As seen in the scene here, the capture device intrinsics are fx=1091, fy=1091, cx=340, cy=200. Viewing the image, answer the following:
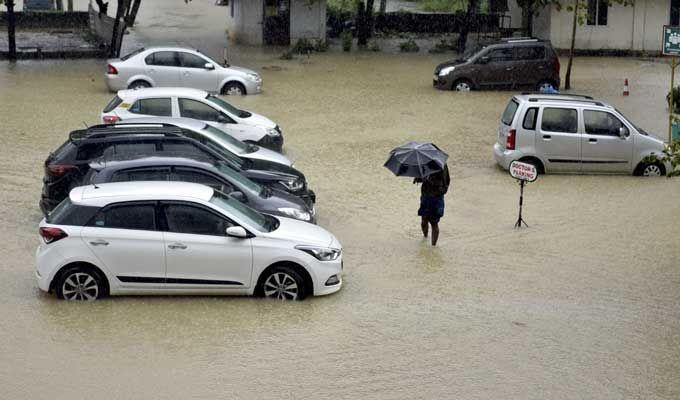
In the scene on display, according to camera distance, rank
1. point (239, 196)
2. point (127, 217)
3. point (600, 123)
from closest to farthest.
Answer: point (127, 217) → point (239, 196) → point (600, 123)

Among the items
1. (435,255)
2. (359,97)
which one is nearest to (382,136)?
(359,97)

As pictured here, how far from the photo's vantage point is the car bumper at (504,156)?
816 inches

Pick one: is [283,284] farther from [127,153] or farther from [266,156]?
[266,156]

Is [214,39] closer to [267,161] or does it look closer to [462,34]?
[462,34]

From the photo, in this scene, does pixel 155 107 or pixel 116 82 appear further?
pixel 116 82

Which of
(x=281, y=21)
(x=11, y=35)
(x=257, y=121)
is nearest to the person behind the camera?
(x=257, y=121)

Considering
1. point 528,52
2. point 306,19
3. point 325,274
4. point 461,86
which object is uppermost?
point 306,19

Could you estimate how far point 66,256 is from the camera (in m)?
12.7

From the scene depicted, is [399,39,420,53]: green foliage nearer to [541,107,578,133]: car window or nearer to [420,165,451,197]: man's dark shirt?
[541,107,578,133]: car window

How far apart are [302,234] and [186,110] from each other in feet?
28.2

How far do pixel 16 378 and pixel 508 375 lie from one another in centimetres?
490

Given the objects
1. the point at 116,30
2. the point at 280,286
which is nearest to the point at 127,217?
the point at 280,286

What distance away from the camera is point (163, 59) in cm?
2875

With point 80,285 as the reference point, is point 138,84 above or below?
above
